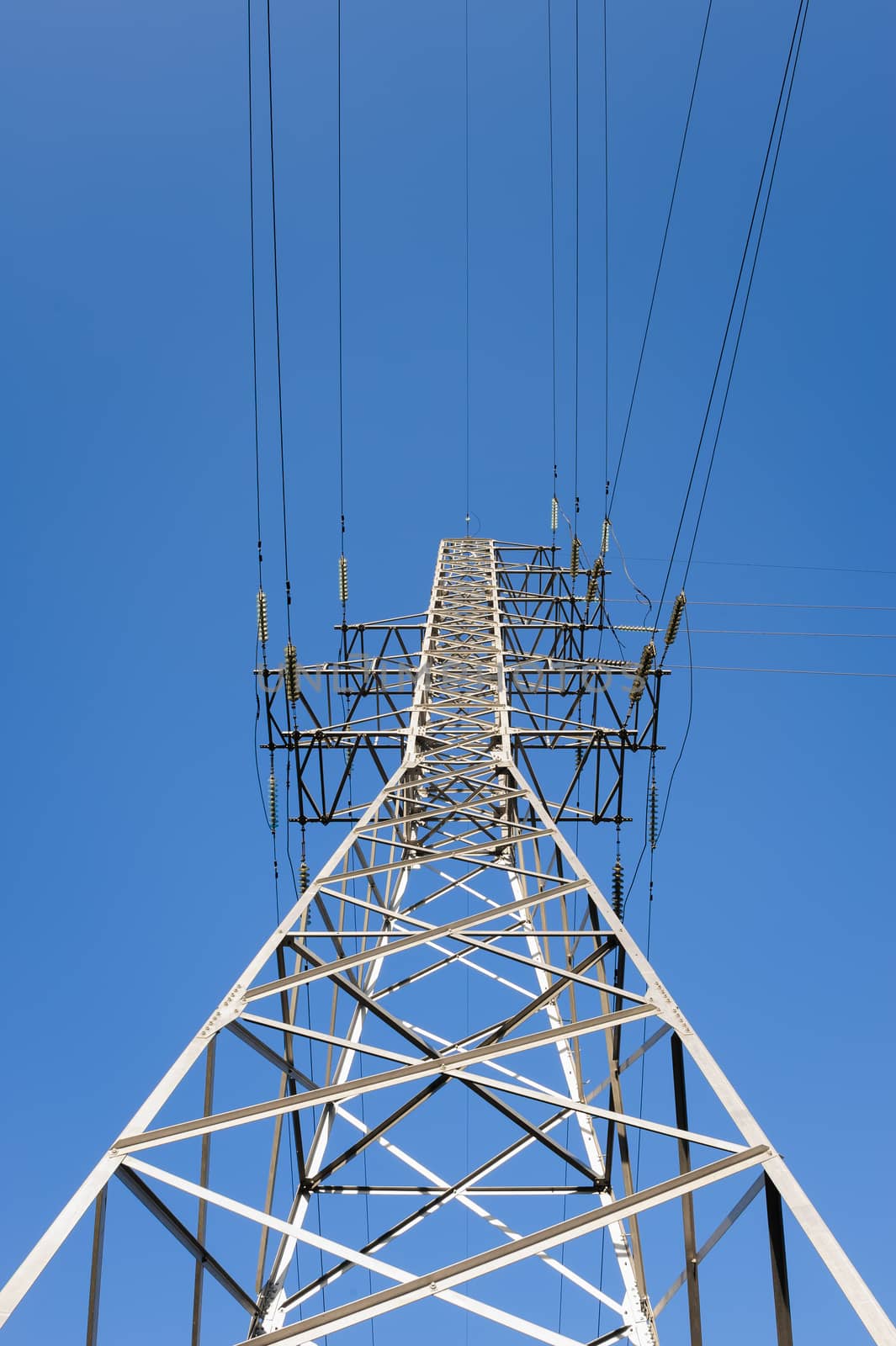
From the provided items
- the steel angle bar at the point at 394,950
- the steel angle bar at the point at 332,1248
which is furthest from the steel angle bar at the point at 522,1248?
the steel angle bar at the point at 394,950

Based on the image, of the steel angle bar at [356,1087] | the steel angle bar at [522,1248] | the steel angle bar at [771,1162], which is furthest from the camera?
the steel angle bar at [356,1087]

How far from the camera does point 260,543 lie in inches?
621

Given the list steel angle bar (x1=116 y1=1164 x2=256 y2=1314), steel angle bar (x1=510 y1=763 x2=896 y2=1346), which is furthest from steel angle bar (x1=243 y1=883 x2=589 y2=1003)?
steel angle bar (x1=116 y1=1164 x2=256 y2=1314)

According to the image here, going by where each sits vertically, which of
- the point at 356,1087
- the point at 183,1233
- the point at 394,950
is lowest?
the point at 183,1233

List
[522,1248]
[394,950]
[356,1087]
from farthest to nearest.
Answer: [394,950] < [356,1087] < [522,1248]

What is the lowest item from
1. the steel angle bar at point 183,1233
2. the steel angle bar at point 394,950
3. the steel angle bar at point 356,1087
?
the steel angle bar at point 183,1233

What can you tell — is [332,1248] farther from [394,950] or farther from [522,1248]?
[394,950]

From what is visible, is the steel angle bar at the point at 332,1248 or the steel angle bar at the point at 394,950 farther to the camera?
the steel angle bar at the point at 394,950

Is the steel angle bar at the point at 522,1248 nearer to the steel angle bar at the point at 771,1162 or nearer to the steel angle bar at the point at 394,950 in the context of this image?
the steel angle bar at the point at 771,1162

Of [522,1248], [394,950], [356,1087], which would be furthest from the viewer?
[394,950]

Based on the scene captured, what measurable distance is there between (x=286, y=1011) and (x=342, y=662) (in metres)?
9.22

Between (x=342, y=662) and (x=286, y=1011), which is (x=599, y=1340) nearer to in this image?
(x=286, y=1011)

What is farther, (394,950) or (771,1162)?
(394,950)

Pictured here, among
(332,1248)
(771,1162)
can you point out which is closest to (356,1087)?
(332,1248)
